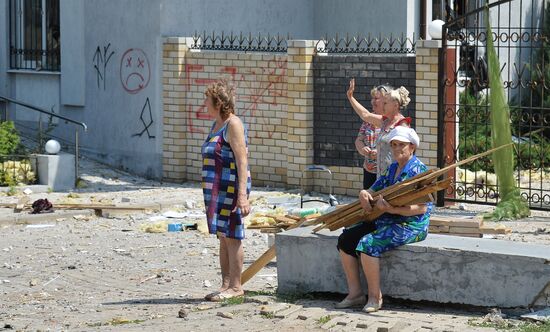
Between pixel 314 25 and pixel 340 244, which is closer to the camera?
pixel 340 244

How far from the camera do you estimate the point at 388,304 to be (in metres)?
9.20

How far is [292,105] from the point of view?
683 inches

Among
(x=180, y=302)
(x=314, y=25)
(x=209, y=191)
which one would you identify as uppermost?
(x=314, y=25)

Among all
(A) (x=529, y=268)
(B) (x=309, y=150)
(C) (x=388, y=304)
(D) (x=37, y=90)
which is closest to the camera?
(A) (x=529, y=268)

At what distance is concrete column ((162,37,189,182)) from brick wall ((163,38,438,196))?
1cm

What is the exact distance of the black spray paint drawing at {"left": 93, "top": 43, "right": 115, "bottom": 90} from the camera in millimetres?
19641

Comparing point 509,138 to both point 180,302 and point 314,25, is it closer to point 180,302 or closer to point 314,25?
point 180,302

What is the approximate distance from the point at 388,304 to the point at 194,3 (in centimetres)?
1072

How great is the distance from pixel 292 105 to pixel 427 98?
212 cm

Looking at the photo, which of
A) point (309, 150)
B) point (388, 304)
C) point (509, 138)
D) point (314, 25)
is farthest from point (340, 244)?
point (314, 25)

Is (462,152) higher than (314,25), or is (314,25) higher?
(314,25)

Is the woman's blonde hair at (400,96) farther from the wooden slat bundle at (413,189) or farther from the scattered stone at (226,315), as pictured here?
the scattered stone at (226,315)

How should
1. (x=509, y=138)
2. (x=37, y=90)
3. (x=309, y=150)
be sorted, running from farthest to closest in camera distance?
(x=37, y=90) → (x=309, y=150) → (x=509, y=138)

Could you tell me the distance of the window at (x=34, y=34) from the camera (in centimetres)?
2160
